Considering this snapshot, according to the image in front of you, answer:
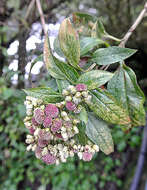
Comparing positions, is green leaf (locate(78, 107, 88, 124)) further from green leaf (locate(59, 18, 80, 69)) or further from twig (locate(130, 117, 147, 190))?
twig (locate(130, 117, 147, 190))

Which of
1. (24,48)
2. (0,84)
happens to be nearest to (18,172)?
(0,84)

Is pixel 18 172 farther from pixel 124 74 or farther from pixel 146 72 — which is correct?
pixel 124 74

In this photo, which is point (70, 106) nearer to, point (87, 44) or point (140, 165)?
point (87, 44)

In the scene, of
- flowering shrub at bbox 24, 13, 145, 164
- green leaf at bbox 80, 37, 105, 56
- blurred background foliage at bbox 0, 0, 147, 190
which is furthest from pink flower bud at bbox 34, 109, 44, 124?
blurred background foliage at bbox 0, 0, 147, 190

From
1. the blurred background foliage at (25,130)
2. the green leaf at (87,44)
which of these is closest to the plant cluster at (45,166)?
the blurred background foliage at (25,130)

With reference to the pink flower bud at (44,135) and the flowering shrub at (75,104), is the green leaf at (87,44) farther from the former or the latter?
the pink flower bud at (44,135)

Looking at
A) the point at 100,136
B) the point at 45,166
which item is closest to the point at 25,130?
the point at 45,166
